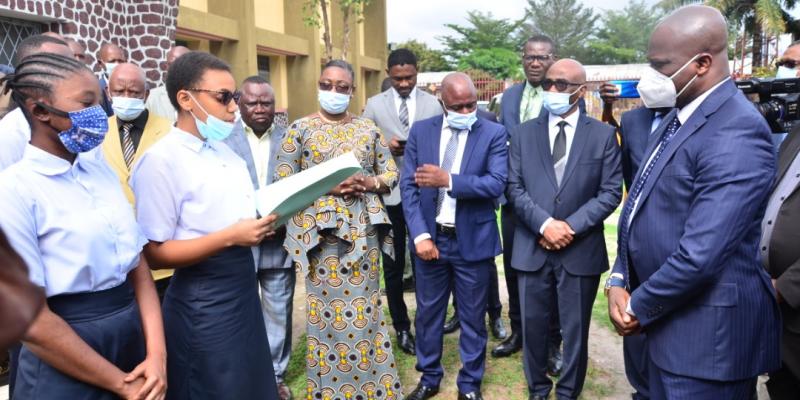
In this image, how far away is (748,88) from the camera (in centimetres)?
343

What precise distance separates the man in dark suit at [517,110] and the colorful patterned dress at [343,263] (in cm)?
125

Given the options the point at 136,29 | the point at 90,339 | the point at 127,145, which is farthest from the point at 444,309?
the point at 136,29

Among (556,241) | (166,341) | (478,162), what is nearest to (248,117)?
(478,162)

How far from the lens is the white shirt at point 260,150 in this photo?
3889mm

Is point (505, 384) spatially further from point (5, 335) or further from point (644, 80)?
point (5, 335)

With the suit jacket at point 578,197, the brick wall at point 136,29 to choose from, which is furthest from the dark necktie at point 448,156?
the brick wall at point 136,29


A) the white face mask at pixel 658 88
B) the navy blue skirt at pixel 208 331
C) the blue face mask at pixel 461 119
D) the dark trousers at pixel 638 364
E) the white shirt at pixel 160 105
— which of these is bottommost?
the dark trousers at pixel 638 364

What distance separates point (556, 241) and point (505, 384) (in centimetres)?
125

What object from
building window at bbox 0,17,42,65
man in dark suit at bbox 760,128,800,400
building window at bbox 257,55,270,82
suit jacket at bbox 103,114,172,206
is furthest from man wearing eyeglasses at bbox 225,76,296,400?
building window at bbox 257,55,270,82

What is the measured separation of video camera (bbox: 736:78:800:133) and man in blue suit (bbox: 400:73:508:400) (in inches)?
60.1

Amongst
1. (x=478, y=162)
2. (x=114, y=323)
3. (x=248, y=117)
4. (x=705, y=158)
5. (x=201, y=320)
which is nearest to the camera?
(x=114, y=323)

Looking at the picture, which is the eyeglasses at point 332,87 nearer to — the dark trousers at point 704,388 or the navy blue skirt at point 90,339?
the navy blue skirt at point 90,339

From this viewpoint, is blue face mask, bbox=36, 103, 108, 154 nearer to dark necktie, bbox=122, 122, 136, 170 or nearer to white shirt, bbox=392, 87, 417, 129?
dark necktie, bbox=122, 122, 136, 170

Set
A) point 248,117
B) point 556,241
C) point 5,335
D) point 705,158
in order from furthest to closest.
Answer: point 248,117
point 556,241
point 705,158
point 5,335
